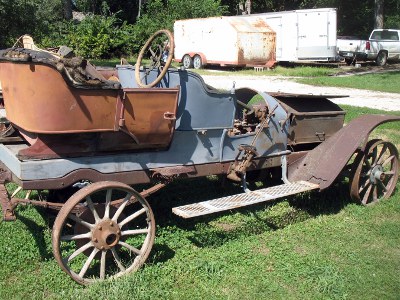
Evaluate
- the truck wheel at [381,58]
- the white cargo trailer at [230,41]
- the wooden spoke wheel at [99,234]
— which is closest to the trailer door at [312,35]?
the white cargo trailer at [230,41]

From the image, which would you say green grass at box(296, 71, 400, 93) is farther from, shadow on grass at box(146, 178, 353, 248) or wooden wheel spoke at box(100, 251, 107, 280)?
wooden wheel spoke at box(100, 251, 107, 280)

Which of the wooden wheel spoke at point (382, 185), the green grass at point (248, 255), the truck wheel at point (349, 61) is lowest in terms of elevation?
the green grass at point (248, 255)

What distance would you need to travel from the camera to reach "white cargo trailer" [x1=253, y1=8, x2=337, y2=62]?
71.4 feet

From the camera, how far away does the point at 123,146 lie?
13.7ft

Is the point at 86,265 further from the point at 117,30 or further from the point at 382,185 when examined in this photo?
the point at 117,30

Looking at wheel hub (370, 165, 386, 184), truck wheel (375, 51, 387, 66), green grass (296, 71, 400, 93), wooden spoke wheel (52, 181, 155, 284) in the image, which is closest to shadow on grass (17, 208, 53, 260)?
wooden spoke wheel (52, 181, 155, 284)

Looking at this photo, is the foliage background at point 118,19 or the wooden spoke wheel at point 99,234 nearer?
the wooden spoke wheel at point 99,234

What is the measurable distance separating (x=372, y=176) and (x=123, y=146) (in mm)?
3135

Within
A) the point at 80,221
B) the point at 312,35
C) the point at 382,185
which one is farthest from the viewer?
the point at 312,35

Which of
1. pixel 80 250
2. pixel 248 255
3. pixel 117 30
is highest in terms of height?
pixel 117 30

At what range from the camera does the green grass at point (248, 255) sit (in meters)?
3.89

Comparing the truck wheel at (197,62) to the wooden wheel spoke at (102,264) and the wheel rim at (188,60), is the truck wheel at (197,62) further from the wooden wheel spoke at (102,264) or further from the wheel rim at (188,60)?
the wooden wheel spoke at (102,264)

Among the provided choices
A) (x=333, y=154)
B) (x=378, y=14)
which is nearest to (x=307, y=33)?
(x=378, y=14)

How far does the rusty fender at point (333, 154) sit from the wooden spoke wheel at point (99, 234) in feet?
6.79
